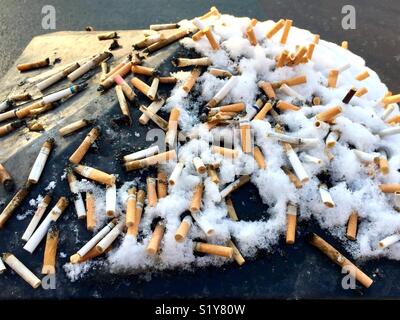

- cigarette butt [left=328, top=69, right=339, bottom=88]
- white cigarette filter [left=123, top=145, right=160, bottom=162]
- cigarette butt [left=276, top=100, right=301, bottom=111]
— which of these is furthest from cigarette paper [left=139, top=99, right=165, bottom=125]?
cigarette butt [left=328, top=69, right=339, bottom=88]

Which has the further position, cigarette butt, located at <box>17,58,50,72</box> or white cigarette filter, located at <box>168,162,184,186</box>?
cigarette butt, located at <box>17,58,50,72</box>

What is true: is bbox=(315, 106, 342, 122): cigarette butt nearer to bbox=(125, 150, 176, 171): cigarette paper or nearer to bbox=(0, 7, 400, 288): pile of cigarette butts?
bbox=(0, 7, 400, 288): pile of cigarette butts

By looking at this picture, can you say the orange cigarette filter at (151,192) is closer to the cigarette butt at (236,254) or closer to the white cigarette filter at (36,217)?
the cigarette butt at (236,254)

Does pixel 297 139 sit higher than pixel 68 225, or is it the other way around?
pixel 297 139

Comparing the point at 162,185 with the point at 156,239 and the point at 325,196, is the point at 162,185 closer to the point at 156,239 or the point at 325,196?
the point at 156,239

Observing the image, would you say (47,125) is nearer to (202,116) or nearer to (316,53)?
(202,116)
